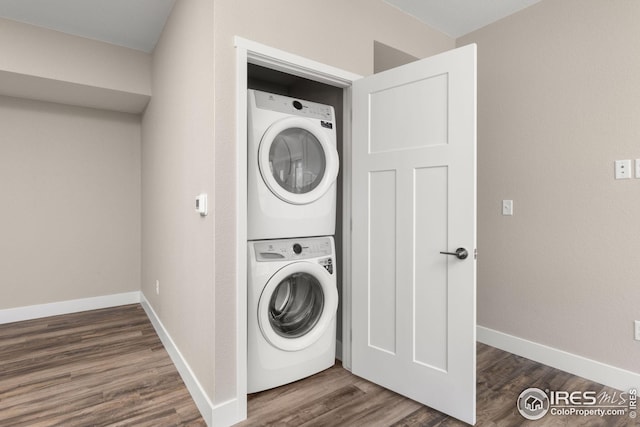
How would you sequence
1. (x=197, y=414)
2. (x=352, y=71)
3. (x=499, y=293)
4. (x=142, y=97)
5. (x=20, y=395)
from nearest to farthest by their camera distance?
(x=197, y=414) → (x=20, y=395) → (x=352, y=71) → (x=499, y=293) → (x=142, y=97)

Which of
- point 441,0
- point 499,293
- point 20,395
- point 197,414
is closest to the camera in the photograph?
point 197,414

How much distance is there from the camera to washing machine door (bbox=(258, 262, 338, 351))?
2.06 meters

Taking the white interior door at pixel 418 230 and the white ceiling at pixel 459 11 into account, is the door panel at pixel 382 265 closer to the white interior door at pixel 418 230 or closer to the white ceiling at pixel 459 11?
the white interior door at pixel 418 230

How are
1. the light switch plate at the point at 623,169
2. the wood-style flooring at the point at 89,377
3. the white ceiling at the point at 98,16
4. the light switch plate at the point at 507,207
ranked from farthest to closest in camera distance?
the light switch plate at the point at 507,207
the white ceiling at the point at 98,16
the light switch plate at the point at 623,169
the wood-style flooring at the point at 89,377

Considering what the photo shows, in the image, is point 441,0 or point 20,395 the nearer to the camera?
point 20,395

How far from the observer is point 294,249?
2076 millimetres

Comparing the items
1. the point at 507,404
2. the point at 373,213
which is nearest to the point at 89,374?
the point at 373,213

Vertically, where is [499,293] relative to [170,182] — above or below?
below

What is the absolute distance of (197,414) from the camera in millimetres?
1812

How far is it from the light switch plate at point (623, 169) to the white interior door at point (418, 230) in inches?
44.7

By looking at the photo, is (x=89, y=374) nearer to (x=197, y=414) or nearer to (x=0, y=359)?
(x=0, y=359)

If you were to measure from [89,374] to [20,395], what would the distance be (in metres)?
0.34

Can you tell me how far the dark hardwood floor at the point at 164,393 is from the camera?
5.79 feet

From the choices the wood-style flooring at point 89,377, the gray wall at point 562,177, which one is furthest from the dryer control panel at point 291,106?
the wood-style flooring at point 89,377
